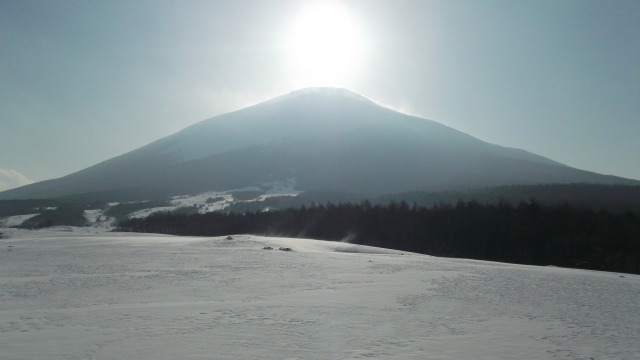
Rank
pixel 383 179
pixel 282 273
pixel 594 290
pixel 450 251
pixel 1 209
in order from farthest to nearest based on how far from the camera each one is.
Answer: pixel 383 179 < pixel 1 209 < pixel 450 251 < pixel 282 273 < pixel 594 290

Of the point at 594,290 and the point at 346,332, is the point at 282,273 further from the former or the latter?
the point at 594,290

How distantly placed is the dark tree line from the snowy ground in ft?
125

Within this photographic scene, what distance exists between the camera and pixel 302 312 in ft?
41.5

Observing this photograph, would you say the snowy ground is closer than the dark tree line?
Yes

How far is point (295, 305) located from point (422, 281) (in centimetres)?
717

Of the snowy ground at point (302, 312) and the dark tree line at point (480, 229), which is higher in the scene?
the dark tree line at point (480, 229)

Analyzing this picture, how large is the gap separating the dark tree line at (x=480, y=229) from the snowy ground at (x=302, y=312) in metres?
38.1

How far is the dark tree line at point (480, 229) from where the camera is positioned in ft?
178

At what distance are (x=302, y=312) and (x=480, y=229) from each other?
56.9m

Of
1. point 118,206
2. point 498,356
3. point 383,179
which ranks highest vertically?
point 383,179

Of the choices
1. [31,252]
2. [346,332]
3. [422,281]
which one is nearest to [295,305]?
[346,332]

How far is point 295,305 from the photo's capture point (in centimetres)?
1349

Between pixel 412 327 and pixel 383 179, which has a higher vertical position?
pixel 383 179

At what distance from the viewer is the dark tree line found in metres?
54.3
